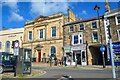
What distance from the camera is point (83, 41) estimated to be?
28375mm

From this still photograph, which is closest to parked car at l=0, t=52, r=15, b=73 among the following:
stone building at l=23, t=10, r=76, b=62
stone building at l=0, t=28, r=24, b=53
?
stone building at l=23, t=10, r=76, b=62

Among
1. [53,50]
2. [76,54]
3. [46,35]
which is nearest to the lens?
[76,54]

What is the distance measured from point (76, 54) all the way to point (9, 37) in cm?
1974

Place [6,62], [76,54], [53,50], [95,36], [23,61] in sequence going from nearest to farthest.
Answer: [23,61]
[6,62]
[95,36]
[76,54]
[53,50]

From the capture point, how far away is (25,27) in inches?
1476

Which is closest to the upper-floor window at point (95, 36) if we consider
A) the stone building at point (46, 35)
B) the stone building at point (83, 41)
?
the stone building at point (83, 41)

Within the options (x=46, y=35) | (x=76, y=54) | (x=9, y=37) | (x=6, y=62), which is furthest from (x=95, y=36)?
(x=9, y=37)

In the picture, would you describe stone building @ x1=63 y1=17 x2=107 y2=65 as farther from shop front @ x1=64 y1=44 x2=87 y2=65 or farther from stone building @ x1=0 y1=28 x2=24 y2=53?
stone building @ x1=0 y1=28 x2=24 y2=53

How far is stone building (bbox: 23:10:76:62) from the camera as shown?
31.7 m

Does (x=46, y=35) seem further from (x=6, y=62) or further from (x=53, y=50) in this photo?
(x=6, y=62)

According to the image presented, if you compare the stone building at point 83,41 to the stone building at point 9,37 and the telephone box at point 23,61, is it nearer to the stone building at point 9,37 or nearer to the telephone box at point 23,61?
the stone building at point 9,37

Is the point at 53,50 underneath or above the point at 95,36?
underneath

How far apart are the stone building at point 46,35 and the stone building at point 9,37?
239 cm

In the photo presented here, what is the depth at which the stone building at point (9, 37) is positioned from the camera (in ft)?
127
